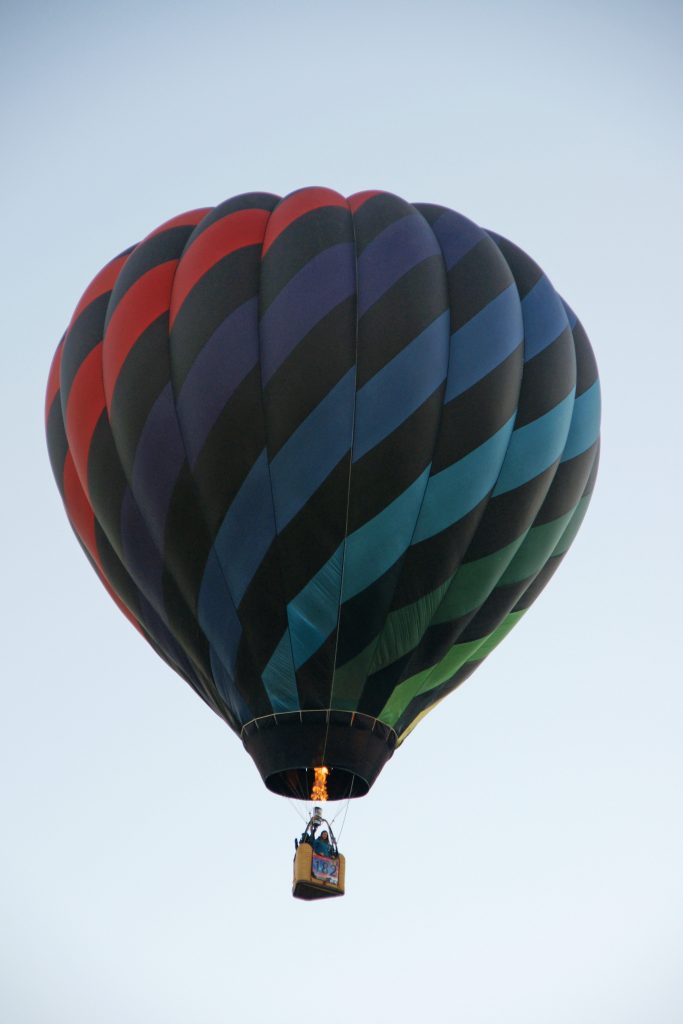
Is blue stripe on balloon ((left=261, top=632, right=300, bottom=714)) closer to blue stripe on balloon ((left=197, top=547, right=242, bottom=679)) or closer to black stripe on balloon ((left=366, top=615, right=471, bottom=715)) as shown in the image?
blue stripe on balloon ((left=197, top=547, right=242, bottom=679))

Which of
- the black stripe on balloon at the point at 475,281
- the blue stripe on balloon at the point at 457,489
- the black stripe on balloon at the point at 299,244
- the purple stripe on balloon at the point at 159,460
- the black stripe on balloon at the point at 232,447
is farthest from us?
the black stripe on balloon at the point at 475,281

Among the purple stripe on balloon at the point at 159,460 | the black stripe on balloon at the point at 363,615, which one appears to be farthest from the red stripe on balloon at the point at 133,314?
the black stripe on balloon at the point at 363,615

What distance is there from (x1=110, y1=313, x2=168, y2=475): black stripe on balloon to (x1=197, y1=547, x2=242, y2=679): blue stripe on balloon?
1.03m

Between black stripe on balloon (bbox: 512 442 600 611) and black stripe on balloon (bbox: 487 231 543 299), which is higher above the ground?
black stripe on balloon (bbox: 487 231 543 299)

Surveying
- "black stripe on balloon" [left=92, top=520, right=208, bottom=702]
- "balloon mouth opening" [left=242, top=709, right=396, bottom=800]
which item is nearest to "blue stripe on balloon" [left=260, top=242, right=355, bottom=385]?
"black stripe on balloon" [left=92, top=520, right=208, bottom=702]

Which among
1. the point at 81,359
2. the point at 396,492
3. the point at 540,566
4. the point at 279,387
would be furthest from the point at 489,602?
the point at 81,359

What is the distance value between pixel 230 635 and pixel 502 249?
3877mm

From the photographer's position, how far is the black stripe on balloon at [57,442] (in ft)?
48.3

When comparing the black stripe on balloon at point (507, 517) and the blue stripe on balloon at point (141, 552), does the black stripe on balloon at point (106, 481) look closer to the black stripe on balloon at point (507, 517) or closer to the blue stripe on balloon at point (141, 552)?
the blue stripe on balloon at point (141, 552)

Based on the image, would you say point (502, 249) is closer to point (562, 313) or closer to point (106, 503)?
point (562, 313)

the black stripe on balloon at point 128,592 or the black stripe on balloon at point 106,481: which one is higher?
the black stripe on balloon at point 106,481

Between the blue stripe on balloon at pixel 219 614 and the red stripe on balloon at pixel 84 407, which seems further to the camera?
the red stripe on balloon at pixel 84 407

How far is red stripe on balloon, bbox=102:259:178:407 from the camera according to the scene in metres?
13.9

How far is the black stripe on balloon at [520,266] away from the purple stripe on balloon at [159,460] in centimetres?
294
